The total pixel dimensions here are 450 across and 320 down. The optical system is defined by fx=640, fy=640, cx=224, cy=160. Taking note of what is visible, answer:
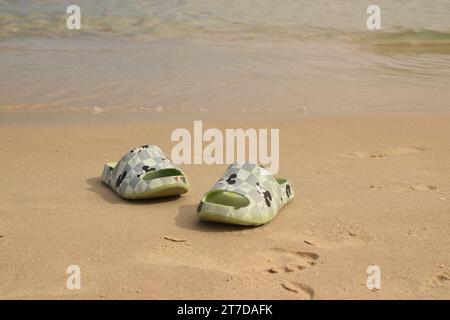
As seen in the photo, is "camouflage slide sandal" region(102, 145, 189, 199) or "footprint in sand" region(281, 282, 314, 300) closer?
"footprint in sand" region(281, 282, 314, 300)

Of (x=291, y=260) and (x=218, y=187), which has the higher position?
(x=218, y=187)

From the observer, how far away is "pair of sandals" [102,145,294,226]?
2930mm

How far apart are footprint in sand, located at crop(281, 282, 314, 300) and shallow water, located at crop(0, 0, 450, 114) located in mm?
3387

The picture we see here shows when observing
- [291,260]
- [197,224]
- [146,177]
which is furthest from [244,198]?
[146,177]

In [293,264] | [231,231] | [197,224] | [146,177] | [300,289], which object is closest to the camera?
[300,289]

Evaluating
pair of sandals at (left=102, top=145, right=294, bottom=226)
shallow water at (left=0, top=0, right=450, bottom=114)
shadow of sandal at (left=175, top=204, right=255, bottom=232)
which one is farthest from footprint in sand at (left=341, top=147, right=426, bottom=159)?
shadow of sandal at (left=175, top=204, right=255, bottom=232)

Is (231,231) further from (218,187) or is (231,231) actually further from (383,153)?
(383,153)

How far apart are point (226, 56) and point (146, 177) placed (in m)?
5.03

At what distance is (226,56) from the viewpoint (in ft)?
26.8

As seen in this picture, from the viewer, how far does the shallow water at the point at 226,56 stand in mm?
5977

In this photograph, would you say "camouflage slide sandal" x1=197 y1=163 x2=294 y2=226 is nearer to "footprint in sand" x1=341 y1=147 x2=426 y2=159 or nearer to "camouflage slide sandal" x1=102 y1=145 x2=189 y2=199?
"camouflage slide sandal" x1=102 y1=145 x2=189 y2=199

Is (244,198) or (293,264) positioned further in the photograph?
(244,198)

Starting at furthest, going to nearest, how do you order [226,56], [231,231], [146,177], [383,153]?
[226,56] → [383,153] → [146,177] → [231,231]
